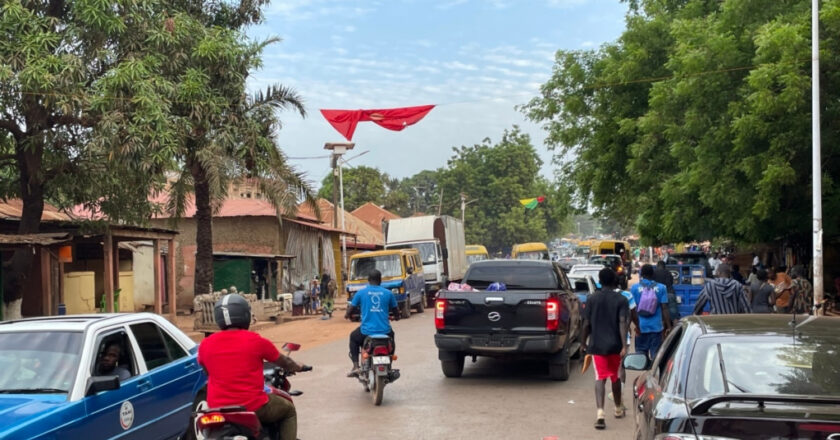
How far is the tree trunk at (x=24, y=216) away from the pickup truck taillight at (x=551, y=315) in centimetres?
1189

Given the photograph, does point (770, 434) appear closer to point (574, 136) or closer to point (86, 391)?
point (86, 391)

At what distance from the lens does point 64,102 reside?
52.2 ft

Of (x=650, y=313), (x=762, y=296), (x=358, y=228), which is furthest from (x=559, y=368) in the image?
(x=358, y=228)

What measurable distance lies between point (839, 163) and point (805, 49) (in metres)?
3.97

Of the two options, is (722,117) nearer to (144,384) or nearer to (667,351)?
(667,351)

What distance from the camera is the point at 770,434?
3838mm

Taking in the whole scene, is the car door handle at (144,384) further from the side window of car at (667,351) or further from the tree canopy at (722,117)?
the tree canopy at (722,117)

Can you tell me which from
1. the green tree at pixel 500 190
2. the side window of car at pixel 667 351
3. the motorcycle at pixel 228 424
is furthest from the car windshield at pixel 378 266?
the green tree at pixel 500 190

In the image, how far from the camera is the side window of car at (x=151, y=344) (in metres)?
7.10

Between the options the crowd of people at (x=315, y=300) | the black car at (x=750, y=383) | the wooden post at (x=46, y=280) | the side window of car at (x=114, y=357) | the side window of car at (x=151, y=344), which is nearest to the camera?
the black car at (x=750, y=383)

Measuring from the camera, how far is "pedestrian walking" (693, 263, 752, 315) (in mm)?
11555

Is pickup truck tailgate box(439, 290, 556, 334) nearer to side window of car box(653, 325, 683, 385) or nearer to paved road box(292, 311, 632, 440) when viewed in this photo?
paved road box(292, 311, 632, 440)

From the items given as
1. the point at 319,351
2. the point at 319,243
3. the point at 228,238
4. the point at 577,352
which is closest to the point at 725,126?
the point at 577,352

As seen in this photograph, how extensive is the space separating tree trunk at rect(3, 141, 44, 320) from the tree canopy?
14.9m
